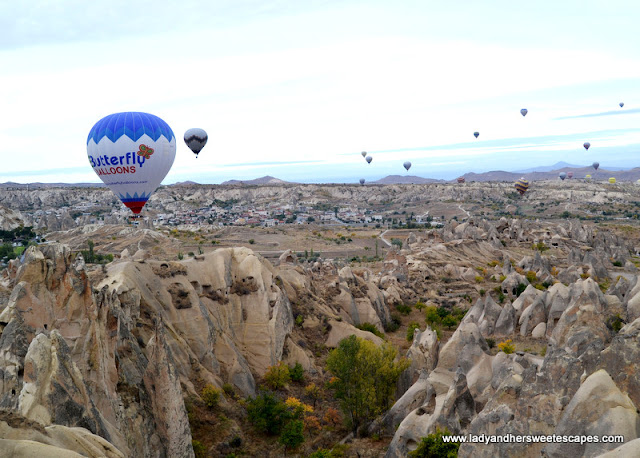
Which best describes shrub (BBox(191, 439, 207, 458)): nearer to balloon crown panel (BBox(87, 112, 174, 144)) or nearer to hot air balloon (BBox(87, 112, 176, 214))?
hot air balloon (BBox(87, 112, 176, 214))

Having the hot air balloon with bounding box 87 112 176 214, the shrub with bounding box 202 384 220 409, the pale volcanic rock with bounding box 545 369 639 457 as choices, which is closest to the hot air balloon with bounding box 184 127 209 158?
the hot air balloon with bounding box 87 112 176 214

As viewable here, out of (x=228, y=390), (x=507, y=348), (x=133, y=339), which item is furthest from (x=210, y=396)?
(x=507, y=348)

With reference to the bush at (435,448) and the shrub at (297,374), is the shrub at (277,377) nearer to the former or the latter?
the shrub at (297,374)

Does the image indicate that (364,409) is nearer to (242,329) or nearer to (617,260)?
(242,329)

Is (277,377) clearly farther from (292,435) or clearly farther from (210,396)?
(292,435)

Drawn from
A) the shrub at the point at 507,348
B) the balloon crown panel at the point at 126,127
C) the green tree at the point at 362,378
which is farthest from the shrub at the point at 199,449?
the balloon crown panel at the point at 126,127

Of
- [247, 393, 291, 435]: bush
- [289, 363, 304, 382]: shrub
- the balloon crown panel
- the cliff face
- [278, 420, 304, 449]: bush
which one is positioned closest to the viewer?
the cliff face
